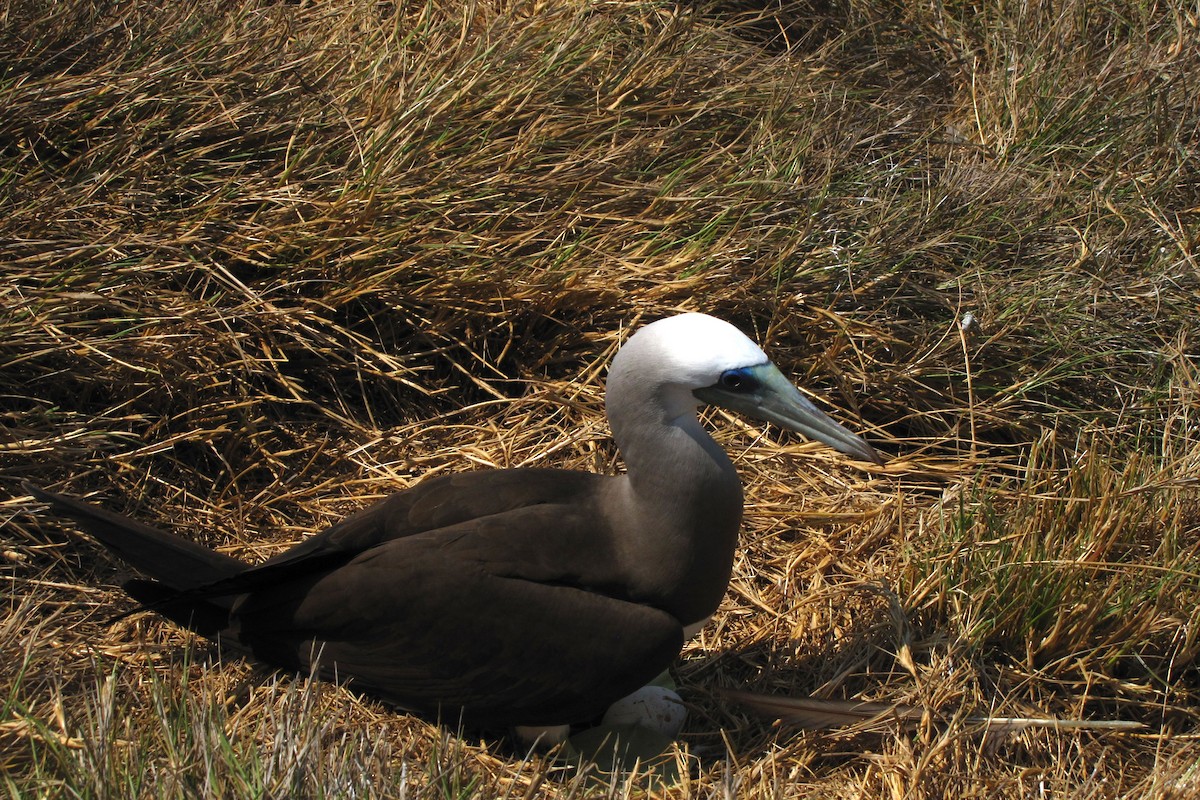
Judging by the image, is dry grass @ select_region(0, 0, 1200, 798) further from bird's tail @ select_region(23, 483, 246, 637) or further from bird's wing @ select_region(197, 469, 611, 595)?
bird's wing @ select_region(197, 469, 611, 595)

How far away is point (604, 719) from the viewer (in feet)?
10.8

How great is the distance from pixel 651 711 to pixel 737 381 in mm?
938

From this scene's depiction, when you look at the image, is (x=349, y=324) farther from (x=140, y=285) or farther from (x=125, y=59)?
(x=125, y=59)

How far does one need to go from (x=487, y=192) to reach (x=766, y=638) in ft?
Result: 5.86

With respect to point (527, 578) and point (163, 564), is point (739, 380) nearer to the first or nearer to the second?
point (527, 578)

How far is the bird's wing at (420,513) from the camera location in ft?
10.2

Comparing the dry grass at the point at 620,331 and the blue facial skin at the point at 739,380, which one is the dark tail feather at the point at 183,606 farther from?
the blue facial skin at the point at 739,380

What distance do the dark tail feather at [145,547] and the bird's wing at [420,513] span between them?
90mm

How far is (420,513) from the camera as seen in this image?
10.4 feet

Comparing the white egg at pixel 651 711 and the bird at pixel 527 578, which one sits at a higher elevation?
the bird at pixel 527 578

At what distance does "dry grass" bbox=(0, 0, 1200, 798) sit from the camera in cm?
314

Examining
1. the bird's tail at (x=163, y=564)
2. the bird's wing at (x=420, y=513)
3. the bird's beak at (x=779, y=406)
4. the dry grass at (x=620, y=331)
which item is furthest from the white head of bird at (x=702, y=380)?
the bird's tail at (x=163, y=564)

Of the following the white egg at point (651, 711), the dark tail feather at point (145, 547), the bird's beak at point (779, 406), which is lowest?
the white egg at point (651, 711)

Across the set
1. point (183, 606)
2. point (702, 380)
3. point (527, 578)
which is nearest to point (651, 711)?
point (527, 578)
